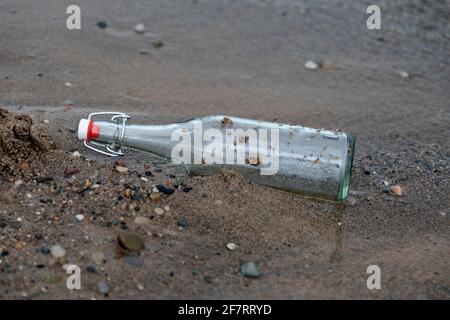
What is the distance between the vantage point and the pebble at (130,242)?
7.34 ft

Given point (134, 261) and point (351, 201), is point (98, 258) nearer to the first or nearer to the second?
point (134, 261)

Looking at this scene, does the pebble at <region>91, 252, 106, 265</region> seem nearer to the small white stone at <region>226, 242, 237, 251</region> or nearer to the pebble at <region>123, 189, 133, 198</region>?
the pebble at <region>123, 189, 133, 198</region>

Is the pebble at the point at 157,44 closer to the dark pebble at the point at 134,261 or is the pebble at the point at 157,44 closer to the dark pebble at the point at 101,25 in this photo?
the dark pebble at the point at 101,25

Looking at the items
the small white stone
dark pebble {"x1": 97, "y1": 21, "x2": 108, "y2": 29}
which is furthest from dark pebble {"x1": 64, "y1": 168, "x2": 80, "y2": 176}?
dark pebble {"x1": 97, "y1": 21, "x2": 108, "y2": 29}

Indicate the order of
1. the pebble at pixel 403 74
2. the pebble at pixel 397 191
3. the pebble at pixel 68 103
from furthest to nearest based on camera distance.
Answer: the pebble at pixel 403 74
the pebble at pixel 68 103
the pebble at pixel 397 191

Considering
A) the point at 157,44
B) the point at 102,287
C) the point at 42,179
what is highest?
the point at 157,44

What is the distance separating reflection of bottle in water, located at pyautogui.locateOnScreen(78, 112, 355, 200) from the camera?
104 inches

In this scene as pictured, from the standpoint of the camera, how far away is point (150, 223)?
2389mm

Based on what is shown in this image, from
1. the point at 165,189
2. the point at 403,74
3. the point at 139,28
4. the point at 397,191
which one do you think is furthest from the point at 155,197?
the point at 403,74

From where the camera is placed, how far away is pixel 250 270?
221cm

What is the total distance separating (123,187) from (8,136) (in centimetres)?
52

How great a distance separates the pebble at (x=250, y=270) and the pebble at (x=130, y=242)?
37cm

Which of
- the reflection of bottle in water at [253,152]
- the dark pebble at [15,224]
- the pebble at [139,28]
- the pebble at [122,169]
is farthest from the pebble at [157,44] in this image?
the dark pebble at [15,224]

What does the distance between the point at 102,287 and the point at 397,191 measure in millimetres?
1448
